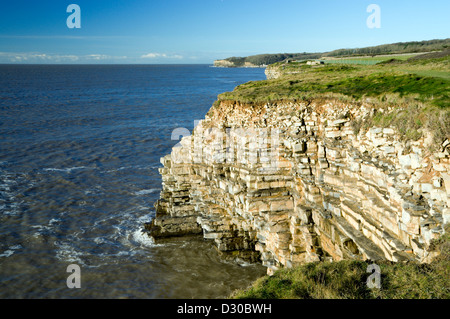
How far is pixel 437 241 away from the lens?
9.21 metres

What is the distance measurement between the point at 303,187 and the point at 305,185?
0.23 metres

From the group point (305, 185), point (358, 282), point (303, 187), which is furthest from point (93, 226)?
point (358, 282)

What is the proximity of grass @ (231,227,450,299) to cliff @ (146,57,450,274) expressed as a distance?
83 cm

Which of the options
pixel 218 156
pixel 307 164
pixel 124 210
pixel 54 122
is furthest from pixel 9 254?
pixel 54 122

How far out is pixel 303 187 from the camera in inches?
643

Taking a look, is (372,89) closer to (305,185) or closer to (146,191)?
(305,185)

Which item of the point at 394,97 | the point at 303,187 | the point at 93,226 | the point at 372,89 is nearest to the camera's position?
the point at 394,97

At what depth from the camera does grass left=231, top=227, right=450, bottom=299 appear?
7937mm

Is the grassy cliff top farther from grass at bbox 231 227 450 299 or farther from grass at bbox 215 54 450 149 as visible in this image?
grass at bbox 231 227 450 299

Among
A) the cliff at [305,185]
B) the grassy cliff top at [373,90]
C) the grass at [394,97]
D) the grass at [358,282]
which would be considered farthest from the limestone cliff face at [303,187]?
the grass at [358,282]

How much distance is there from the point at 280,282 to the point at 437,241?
406cm

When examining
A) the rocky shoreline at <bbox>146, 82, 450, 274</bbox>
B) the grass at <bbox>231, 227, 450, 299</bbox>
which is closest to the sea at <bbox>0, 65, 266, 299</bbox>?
the rocky shoreline at <bbox>146, 82, 450, 274</bbox>

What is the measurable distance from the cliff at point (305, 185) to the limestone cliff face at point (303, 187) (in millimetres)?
41

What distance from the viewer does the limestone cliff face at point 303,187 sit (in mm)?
10375
